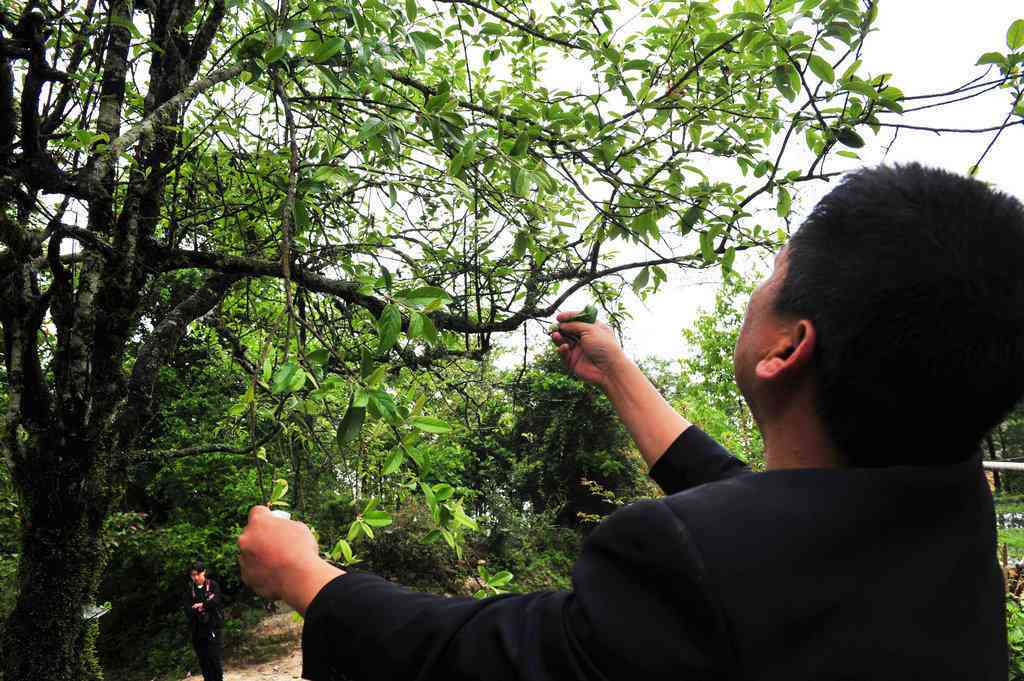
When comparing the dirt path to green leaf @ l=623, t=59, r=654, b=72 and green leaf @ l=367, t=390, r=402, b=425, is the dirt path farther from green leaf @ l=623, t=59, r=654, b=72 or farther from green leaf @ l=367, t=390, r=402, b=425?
green leaf @ l=623, t=59, r=654, b=72

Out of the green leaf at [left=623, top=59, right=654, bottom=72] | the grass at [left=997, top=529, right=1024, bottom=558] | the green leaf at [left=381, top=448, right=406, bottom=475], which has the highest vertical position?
the green leaf at [left=623, top=59, right=654, bottom=72]

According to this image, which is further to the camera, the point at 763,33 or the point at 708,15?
the point at 708,15

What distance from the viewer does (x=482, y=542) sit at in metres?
13.3

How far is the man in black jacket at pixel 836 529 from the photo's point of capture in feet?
2.57

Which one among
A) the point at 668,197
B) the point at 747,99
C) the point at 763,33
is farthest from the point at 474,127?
the point at 747,99

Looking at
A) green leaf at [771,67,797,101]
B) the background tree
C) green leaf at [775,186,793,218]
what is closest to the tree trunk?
the background tree

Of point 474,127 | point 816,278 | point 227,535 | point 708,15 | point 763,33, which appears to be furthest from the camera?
point 227,535

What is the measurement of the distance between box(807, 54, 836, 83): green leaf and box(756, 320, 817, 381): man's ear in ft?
4.71

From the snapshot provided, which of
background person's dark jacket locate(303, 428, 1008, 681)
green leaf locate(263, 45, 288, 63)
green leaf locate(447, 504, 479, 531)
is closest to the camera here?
A: background person's dark jacket locate(303, 428, 1008, 681)

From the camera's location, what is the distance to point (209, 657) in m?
8.50

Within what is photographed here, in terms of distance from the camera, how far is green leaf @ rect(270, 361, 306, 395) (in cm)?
144

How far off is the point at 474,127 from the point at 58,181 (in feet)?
5.94

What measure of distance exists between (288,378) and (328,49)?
0.96 metres

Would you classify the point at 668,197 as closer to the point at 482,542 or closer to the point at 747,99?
the point at 747,99
